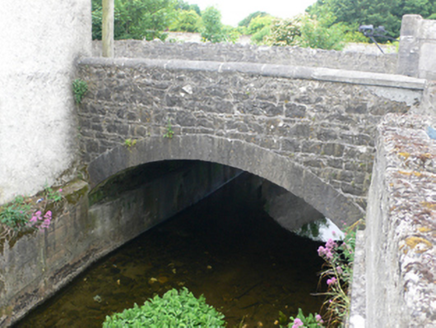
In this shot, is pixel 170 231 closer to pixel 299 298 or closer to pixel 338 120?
pixel 299 298

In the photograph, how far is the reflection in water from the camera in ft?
19.7

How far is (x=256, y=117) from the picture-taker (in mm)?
5438

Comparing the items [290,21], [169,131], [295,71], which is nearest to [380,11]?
[290,21]

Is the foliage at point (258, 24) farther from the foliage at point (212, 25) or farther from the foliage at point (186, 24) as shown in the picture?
the foliage at point (212, 25)

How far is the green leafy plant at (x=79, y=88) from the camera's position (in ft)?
21.3

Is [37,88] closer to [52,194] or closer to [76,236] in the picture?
[52,194]

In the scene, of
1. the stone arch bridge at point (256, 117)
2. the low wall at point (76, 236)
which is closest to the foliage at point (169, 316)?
the low wall at point (76, 236)

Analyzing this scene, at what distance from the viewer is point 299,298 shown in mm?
6477

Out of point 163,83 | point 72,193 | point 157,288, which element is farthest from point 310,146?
point 72,193

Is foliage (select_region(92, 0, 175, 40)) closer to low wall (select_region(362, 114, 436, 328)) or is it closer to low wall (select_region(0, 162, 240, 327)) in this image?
low wall (select_region(0, 162, 240, 327))

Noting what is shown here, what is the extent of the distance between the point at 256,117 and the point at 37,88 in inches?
125

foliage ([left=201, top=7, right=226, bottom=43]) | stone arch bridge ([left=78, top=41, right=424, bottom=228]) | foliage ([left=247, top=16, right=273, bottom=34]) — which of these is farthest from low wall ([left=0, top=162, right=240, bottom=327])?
foliage ([left=247, top=16, right=273, bottom=34])

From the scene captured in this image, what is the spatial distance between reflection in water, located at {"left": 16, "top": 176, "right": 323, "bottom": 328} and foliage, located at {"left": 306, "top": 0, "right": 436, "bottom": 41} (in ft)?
63.4

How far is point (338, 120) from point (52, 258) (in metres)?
4.59
